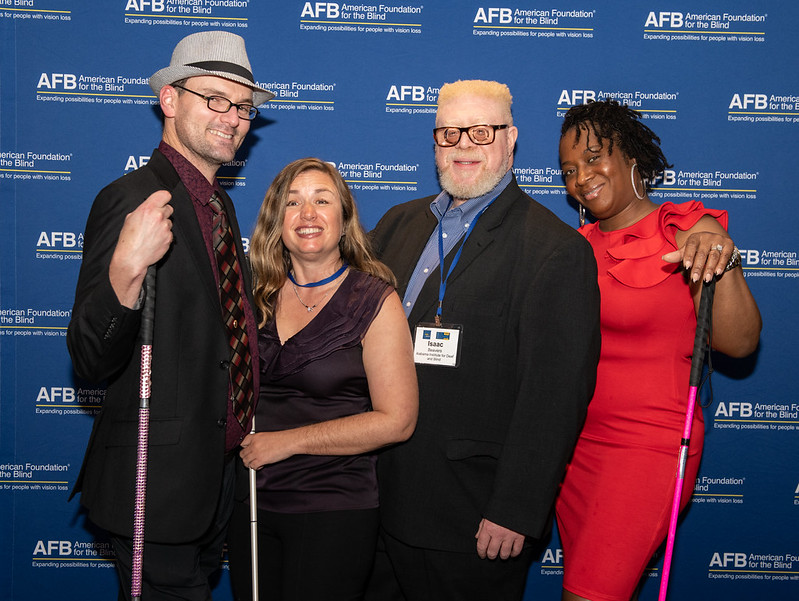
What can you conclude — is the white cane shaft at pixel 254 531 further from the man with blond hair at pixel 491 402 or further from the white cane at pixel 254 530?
the man with blond hair at pixel 491 402

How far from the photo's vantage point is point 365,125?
3.56 metres

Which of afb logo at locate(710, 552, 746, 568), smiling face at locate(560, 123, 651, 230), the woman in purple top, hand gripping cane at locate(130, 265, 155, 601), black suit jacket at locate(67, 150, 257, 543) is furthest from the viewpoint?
afb logo at locate(710, 552, 746, 568)

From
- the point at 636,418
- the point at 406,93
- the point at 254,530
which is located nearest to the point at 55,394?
the point at 254,530

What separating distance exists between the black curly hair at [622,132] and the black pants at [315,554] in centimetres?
179

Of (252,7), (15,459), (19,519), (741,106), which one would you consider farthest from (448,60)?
(19,519)

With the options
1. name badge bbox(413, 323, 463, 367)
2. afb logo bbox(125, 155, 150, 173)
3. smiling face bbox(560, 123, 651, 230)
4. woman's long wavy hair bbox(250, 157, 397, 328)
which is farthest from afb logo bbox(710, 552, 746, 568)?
afb logo bbox(125, 155, 150, 173)

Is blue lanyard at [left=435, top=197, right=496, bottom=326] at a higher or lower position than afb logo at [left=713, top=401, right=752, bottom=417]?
higher

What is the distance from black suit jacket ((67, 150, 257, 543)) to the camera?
2.08 metres

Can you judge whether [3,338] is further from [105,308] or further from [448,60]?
[448,60]

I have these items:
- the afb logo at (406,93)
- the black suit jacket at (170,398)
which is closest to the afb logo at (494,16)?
the afb logo at (406,93)

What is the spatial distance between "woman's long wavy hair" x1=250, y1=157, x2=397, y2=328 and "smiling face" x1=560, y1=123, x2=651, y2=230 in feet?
3.08

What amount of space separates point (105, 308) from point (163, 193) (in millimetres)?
352

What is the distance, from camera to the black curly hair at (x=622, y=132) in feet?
9.29

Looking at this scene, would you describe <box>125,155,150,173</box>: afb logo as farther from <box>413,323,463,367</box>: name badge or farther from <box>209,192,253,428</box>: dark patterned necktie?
<box>413,323,463,367</box>: name badge
